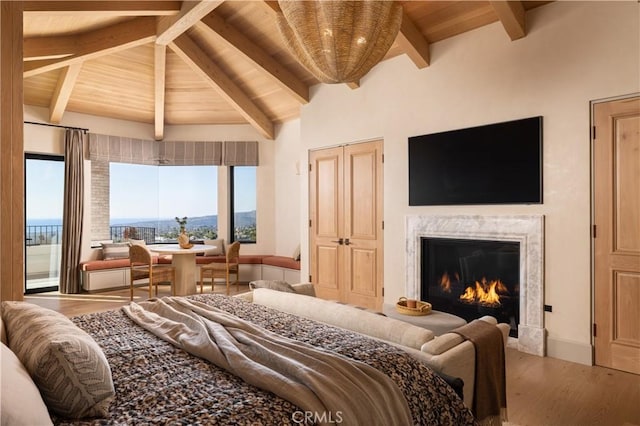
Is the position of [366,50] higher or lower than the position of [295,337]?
higher

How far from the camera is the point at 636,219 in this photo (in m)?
3.09

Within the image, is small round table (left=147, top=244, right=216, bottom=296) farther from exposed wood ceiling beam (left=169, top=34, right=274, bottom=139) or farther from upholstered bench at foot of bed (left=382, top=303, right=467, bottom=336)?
upholstered bench at foot of bed (left=382, top=303, right=467, bottom=336)

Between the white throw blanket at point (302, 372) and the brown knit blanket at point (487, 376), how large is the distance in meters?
0.68

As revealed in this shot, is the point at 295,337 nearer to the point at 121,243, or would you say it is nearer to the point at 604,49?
the point at 604,49

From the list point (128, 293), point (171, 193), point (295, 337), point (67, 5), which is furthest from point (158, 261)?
point (295, 337)

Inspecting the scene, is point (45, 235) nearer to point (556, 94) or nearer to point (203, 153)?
point (203, 153)

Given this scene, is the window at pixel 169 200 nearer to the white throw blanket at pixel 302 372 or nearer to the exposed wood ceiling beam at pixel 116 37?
the exposed wood ceiling beam at pixel 116 37

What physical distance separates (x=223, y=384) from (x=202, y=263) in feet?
19.4

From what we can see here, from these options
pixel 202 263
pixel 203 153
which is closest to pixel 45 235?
pixel 202 263

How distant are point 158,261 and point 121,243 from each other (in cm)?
79

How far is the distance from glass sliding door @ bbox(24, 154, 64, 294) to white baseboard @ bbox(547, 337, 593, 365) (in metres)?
7.21

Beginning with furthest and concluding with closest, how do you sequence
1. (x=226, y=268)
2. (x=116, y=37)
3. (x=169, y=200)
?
(x=169, y=200) → (x=226, y=268) → (x=116, y=37)

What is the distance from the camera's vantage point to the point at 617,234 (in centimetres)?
318

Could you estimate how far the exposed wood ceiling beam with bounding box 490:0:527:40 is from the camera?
3.39m
